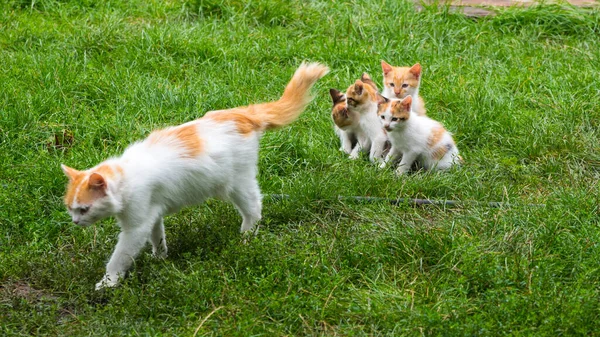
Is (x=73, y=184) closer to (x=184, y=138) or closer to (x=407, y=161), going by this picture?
(x=184, y=138)

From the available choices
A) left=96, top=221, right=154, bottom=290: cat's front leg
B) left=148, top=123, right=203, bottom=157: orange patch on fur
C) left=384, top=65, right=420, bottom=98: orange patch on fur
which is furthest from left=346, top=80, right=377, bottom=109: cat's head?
left=96, top=221, right=154, bottom=290: cat's front leg

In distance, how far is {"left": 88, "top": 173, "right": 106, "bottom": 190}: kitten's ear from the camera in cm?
487

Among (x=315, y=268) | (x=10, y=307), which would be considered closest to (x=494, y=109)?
(x=315, y=268)

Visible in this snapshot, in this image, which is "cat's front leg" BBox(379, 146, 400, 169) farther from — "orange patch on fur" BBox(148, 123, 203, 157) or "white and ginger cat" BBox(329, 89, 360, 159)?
"orange patch on fur" BBox(148, 123, 203, 157)

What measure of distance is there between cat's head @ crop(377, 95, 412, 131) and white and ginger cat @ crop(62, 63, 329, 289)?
1.07 metres

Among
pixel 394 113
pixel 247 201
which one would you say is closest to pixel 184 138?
pixel 247 201

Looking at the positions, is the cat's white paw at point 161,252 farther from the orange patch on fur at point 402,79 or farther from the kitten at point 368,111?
the orange patch on fur at point 402,79

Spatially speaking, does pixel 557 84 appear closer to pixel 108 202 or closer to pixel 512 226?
pixel 512 226

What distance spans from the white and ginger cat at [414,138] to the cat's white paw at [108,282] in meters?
2.53

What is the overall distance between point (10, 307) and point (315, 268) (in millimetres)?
1731

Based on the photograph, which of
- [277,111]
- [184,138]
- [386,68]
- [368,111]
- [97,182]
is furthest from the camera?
[386,68]

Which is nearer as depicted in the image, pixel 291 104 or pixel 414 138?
pixel 291 104

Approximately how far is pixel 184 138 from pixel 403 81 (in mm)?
2788

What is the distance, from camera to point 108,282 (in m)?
5.10
